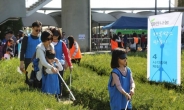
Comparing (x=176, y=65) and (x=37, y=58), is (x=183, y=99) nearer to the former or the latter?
(x=176, y=65)

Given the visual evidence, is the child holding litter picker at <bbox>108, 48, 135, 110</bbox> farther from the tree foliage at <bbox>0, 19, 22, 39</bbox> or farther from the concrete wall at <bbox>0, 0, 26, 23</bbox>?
the tree foliage at <bbox>0, 19, 22, 39</bbox>

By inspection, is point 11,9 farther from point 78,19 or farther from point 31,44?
point 31,44

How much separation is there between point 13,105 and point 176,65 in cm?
410

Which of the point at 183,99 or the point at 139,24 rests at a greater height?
the point at 139,24

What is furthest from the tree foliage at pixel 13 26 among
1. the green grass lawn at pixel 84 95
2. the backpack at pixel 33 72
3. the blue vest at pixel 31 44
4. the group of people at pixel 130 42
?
the backpack at pixel 33 72

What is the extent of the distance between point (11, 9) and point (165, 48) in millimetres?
19229

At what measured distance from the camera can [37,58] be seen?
6.39m

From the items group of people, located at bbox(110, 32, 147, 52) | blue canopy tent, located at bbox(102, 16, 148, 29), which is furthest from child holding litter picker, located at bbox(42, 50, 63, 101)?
blue canopy tent, located at bbox(102, 16, 148, 29)

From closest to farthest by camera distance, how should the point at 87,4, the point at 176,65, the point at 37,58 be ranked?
the point at 37,58 < the point at 176,65 < the point at 87,4

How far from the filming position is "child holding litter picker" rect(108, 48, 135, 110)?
4879mm

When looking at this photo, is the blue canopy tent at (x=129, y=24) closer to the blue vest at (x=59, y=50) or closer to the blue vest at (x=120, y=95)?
the blue vest at (x=59, y=50)

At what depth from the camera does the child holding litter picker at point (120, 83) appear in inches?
192

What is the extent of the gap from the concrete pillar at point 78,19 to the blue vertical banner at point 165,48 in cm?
1942

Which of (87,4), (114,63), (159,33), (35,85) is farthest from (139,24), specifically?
(114,63)
